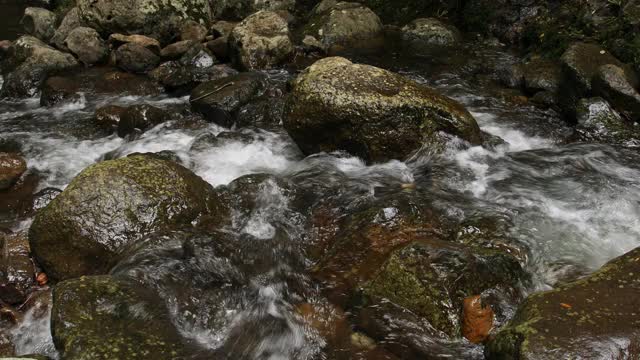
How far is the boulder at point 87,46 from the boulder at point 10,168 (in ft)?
16.6

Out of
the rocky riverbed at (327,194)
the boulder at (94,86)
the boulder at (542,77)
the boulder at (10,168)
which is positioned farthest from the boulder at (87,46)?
the boulder at (542,77)

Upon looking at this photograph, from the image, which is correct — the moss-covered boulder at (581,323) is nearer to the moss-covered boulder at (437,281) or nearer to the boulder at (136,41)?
the moss-covered boulder at (437,281)

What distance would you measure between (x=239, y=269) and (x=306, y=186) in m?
1.89

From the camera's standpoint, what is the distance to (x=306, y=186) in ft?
23.4

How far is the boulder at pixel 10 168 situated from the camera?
7616 millimetres

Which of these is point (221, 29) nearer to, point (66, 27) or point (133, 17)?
point (133, 17)

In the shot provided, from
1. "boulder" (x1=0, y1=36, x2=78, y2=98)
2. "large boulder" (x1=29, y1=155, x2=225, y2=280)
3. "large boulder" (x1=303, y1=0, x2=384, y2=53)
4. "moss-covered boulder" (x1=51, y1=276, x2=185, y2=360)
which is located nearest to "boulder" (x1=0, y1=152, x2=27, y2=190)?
"large boulder" (x1=29, y1=155, x2=225, y2=280)

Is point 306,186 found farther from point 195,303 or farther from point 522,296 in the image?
point 522,296

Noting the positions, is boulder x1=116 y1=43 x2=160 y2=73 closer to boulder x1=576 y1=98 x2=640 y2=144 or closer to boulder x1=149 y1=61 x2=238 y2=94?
boulder x1=149 y1=61 x2=238 y2=94

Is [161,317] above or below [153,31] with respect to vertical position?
above

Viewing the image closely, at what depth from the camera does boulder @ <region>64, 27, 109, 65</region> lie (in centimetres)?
1262

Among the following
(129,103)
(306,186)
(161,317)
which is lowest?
(129,103)

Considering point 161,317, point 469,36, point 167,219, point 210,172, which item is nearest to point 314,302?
point 161,317

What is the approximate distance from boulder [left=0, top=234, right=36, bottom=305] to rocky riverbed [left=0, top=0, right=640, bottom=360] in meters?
0.03
